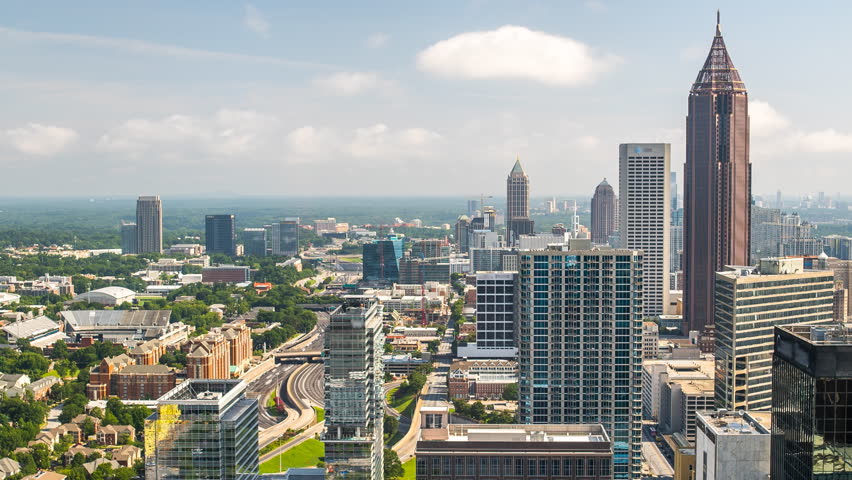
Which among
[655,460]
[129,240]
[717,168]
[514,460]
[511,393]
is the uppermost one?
Answer: [717,168]

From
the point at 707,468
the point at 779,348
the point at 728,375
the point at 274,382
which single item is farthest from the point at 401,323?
the point at 779,348

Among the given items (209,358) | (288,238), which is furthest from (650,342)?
(288,238)

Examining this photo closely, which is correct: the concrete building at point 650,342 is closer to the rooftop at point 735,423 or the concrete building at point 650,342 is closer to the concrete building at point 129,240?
the rooftop at point 735,423

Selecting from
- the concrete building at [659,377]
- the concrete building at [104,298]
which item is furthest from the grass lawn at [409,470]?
the concrete building at [104,298]

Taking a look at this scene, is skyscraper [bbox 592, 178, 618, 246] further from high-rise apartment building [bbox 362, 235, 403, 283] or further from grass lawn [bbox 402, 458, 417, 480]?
grass lawn [bbox 402, 458, 417, 480]

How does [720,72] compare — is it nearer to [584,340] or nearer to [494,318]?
[494,318]

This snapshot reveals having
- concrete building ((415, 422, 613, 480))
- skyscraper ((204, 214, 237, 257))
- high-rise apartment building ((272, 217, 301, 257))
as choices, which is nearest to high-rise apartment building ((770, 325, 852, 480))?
concrete building ((415, 422, 613, 480))

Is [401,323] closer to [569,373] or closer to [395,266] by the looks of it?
[395,266]
